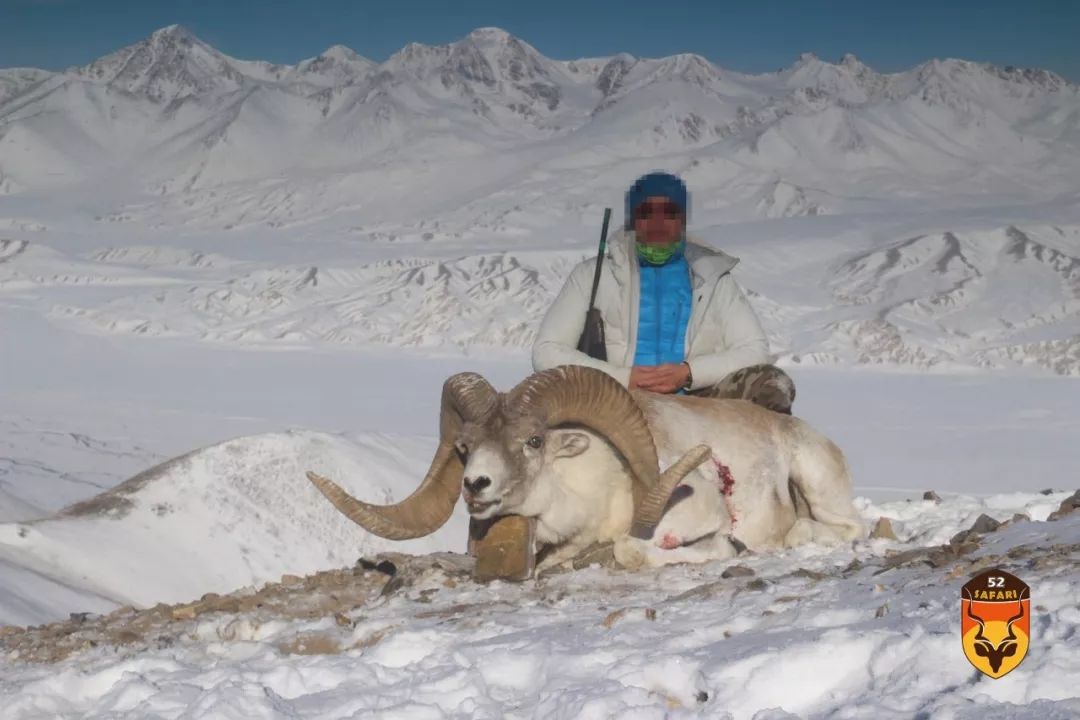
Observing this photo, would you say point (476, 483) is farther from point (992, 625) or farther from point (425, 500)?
point (992, 625)

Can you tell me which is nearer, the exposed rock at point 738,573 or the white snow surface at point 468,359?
the white snow surface at point 468,359

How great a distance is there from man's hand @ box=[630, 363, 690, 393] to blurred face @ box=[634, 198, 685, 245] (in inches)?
24.5

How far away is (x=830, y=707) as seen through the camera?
3.90 metres

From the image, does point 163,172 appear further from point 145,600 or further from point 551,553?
point 551,553

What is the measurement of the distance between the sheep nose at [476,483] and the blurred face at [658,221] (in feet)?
5.73

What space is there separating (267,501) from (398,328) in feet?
213

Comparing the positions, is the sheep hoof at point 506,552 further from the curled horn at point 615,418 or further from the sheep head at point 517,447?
the curled horn at point 615,418

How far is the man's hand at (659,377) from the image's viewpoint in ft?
23.8

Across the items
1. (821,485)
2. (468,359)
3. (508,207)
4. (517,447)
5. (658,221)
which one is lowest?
(821,485)

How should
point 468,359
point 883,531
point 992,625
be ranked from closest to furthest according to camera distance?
point 992,625
point 883,531
point 468,359

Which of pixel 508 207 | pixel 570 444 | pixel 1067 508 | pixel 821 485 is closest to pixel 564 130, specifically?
pixel 508 207

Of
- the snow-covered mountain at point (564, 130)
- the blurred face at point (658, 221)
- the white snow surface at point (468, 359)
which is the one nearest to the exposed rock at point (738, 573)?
the white snow surface at point (468, 359)

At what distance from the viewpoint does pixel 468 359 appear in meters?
80.1

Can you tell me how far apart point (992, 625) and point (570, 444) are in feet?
10.3
